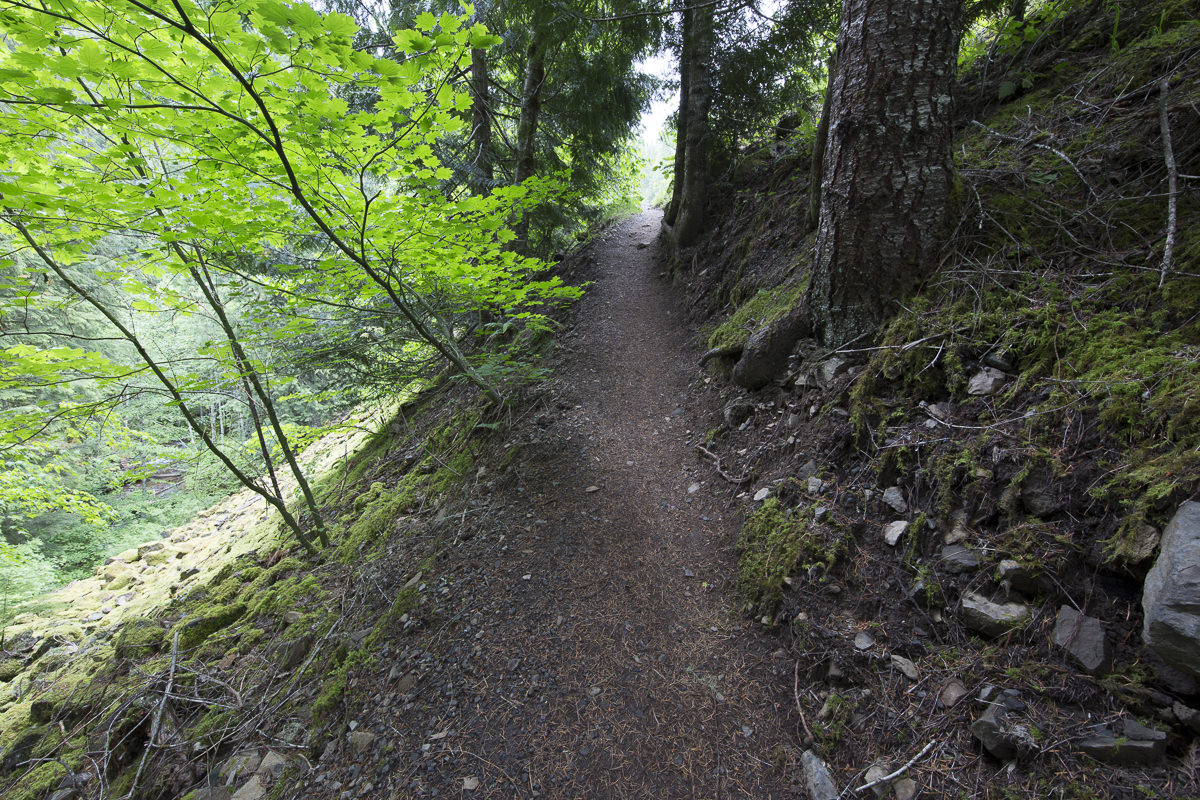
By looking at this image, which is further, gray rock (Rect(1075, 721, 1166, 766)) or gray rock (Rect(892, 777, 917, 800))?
gray rock (Rect(892, 777, 917, 800))

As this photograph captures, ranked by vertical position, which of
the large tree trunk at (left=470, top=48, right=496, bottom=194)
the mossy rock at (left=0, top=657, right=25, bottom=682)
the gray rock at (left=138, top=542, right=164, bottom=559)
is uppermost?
the large tree trunk at (left=470, top=48, right=496, bottom=194)

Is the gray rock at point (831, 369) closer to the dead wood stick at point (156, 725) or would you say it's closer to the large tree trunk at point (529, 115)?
the dead wood stick at point (156, 725)

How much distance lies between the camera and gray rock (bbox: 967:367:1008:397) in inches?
95.7

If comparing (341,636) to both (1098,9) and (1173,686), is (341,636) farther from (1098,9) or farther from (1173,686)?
(1098,9)

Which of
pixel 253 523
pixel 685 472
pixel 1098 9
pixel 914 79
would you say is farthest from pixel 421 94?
pixel 253 523

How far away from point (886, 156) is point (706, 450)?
272 centimetres

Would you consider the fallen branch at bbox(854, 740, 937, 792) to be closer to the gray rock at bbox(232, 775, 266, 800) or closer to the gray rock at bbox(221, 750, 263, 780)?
the gray rock at bbox(232, 775, 266, 800)

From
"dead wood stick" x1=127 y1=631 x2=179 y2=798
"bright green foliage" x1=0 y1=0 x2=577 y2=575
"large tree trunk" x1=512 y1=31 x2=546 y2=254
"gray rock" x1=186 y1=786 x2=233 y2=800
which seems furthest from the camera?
"large tree trunk" x1=512 y1=31 x2=546 y2=254

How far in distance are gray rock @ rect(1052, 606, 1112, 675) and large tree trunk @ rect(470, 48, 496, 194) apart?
26.9 ft

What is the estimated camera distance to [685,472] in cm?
428

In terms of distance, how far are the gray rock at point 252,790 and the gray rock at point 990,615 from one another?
160 inches

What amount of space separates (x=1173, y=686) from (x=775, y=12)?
8645 millimetres

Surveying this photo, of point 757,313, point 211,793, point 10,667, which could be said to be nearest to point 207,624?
point 211,793

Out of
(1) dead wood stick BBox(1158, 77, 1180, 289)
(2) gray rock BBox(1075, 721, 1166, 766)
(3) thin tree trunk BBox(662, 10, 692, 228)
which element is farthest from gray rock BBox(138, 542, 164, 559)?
(1) dead wood stick BBox(1158, 77, 1180, 289)
